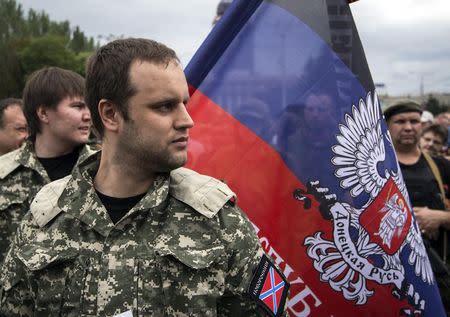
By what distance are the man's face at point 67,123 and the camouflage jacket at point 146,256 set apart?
4.49 feet

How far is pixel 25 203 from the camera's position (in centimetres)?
297

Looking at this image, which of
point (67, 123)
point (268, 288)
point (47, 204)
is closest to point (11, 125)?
point (67, 123)

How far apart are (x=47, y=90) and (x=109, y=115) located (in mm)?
1510

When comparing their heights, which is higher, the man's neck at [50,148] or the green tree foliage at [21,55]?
the man's neck at [50,148]

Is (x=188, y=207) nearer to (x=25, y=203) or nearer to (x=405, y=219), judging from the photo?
(x=405, y=219)

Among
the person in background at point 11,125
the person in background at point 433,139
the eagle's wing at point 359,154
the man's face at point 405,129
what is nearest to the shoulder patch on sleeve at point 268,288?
the eagle's wing at point 359,154

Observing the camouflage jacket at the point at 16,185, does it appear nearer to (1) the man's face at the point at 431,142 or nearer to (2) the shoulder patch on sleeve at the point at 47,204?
(2) the shoulder patch on sleeve at the point at 47,204

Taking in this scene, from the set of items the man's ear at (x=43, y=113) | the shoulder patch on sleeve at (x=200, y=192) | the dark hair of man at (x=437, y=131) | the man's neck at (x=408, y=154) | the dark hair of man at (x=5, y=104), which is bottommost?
the dark hair of man at (x=5, y=104)

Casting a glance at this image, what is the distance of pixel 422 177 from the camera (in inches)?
150

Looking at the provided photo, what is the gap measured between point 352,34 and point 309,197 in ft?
2.38

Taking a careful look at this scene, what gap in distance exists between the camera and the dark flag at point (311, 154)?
7.34 ft

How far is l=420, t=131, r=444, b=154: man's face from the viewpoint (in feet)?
21.7

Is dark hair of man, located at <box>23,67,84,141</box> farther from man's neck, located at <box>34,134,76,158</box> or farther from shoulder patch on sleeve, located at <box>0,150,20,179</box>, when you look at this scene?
shoulder patch on sleeve, located at <box>0,150,20,179</box>

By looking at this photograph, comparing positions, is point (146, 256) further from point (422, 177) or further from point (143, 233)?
point (422, 177)
